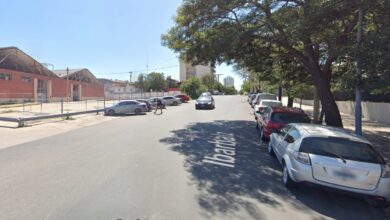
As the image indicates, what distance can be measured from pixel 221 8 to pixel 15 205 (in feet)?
43.6

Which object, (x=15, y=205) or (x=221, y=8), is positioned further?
(x=221, y=8)

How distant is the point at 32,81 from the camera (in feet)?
164

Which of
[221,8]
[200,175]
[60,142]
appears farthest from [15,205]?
[221,8]

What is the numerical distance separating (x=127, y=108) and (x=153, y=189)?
25048 millimetres

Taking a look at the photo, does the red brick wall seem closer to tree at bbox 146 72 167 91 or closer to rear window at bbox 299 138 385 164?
tree at bbox 146 72 167 91

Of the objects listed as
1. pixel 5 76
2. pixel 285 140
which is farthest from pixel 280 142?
pixel 5 76

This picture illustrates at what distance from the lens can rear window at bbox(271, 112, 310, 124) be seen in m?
12.3

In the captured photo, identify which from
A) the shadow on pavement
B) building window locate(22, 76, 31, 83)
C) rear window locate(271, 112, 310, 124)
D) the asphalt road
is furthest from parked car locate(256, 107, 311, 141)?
building window locate(22, 76, 31, 83)

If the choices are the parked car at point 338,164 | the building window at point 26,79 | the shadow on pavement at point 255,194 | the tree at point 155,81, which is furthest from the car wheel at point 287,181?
the tree at point 155,81

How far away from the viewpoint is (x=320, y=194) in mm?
6738

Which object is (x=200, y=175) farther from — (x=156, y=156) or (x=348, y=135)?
(x=348, y=135)

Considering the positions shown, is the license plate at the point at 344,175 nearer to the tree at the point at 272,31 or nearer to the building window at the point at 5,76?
the tree at the point at 272,31

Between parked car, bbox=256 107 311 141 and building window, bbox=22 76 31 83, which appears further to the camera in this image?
building window, bbox=22 76 31 83

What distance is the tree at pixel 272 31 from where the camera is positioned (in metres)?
11.3
